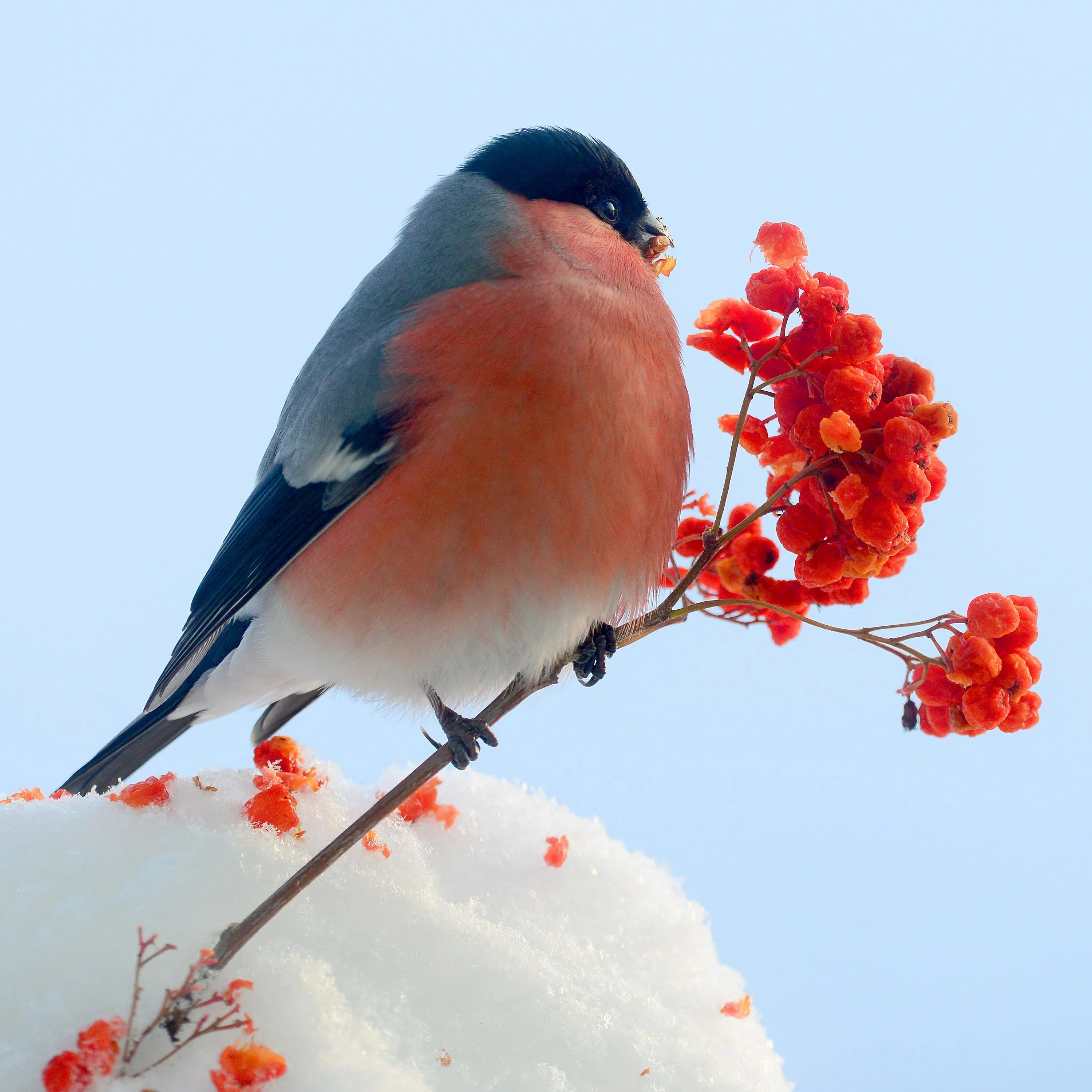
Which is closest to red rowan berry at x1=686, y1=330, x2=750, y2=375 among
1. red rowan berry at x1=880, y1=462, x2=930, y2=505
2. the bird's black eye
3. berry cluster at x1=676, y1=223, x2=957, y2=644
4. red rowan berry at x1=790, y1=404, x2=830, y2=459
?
berry cluster at x1=676, y1=223, x2=957, y2=644

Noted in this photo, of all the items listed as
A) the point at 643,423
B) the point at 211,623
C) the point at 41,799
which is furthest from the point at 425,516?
the point at 41,799

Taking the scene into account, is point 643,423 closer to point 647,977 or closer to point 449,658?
point 449,658

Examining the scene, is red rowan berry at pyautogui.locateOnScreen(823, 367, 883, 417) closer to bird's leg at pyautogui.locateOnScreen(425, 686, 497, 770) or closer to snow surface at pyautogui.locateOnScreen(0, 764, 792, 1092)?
bird's leg at pyautogui.locateOnScreen(425, 686, 497, 770)

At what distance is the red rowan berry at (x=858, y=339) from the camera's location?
993 millimetres

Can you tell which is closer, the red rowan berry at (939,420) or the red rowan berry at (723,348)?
the red rowan berry at (939,420)

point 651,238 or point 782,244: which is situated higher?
point 651,238

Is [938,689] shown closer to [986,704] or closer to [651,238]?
[986,704]

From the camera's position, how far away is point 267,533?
1.33 meters

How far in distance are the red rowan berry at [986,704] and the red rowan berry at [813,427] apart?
277 millimetres

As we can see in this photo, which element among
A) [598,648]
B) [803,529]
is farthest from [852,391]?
[598,648]

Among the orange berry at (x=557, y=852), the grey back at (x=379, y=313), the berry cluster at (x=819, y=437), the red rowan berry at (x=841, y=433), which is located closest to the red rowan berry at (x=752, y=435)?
the berry cluster at (x=819, y=437)

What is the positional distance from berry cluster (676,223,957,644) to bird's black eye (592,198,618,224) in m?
0.33

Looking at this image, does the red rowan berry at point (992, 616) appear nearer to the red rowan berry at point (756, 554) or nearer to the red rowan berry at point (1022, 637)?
the red rowan berry at point (1022, 637)

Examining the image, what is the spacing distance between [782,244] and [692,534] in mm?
382
